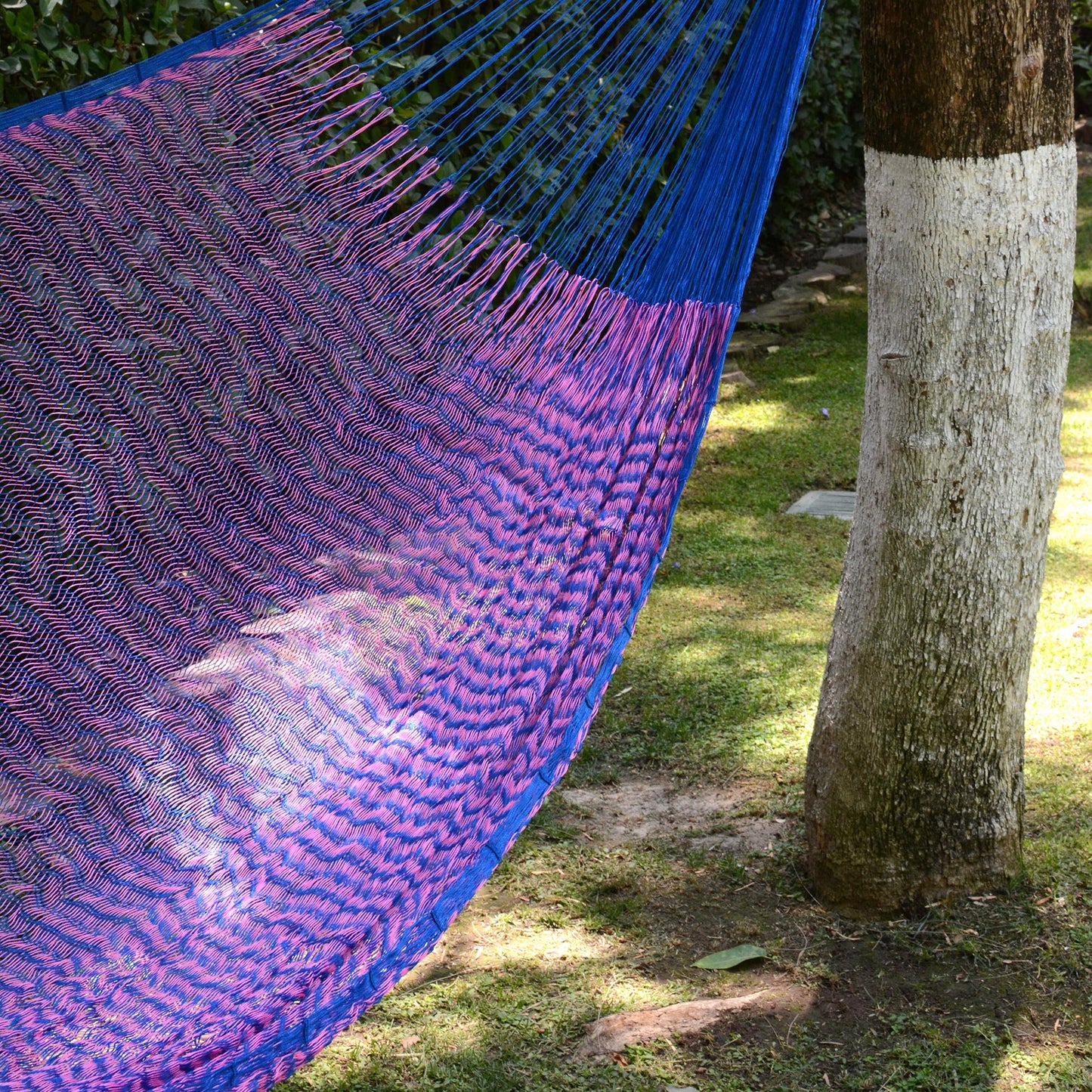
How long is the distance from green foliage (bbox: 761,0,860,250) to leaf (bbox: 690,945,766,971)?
4.33 metres

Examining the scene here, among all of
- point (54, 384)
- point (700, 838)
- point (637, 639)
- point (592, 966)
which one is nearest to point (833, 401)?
point (637, 639)

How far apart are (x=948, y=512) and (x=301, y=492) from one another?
0.93 m

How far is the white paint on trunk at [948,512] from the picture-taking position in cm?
183

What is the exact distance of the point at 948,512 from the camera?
188cm

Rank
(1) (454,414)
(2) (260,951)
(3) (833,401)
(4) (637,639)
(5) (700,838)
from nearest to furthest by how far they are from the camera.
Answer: (2) (260,951)
(1) (454,414)
(5) (700,838)
(4) (637,639)
(3) (833,401)

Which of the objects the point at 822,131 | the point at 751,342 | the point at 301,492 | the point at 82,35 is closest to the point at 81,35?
the point at 82,35

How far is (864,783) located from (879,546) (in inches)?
13.8

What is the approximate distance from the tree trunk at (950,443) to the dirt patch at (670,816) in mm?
268

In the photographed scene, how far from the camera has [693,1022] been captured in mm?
1845

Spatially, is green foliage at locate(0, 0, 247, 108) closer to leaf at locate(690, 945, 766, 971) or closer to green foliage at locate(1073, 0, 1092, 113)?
leaf at locate(690, 945, 766, 971)

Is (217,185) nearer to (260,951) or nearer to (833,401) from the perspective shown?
(260,951)

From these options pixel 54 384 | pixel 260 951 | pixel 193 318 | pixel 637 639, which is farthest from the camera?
pixel 637 639

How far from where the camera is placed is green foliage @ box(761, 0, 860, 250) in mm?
5875

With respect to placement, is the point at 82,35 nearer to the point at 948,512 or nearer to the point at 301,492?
the point at 301,492
